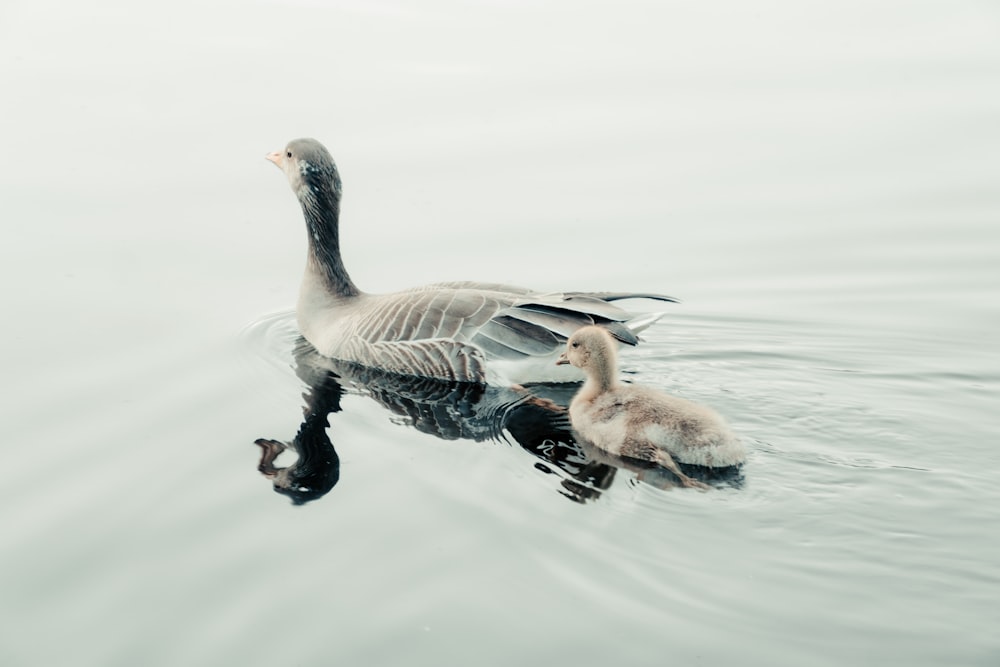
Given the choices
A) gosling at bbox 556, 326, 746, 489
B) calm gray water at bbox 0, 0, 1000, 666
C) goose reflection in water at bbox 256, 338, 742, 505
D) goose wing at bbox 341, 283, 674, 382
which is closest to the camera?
calm gray water at bbox 0, 0, 1000, 666

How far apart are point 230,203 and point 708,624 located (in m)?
9.13

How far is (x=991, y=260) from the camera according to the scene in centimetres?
1183

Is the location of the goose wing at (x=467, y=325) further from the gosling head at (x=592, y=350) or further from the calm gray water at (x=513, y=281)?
the gosling head at (x=592, y=350)

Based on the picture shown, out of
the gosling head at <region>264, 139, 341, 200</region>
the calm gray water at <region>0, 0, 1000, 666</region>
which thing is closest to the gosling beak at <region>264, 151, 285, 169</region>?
the gosling head at <region>264, 139, 341, 200</region>

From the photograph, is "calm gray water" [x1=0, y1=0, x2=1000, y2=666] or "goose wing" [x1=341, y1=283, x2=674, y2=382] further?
"goose wing" [x1=341, y1=283, x2=674, y2=382]

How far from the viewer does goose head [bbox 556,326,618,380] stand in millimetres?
8641

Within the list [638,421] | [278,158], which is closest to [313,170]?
[278,158]

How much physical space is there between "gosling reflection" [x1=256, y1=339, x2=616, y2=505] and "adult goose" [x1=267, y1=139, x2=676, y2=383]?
0.14 m

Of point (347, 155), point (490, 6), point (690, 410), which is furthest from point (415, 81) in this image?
point (690, 410)

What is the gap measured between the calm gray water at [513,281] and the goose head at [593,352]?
60 cm

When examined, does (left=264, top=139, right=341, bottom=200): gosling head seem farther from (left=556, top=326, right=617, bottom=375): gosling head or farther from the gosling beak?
(left=556, top=326, right=617, bottom=375): gosling head

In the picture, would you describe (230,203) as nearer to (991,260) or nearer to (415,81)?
(415,81)

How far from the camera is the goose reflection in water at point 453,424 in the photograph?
25.8 feet

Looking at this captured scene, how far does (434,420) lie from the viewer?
9.06 metres
